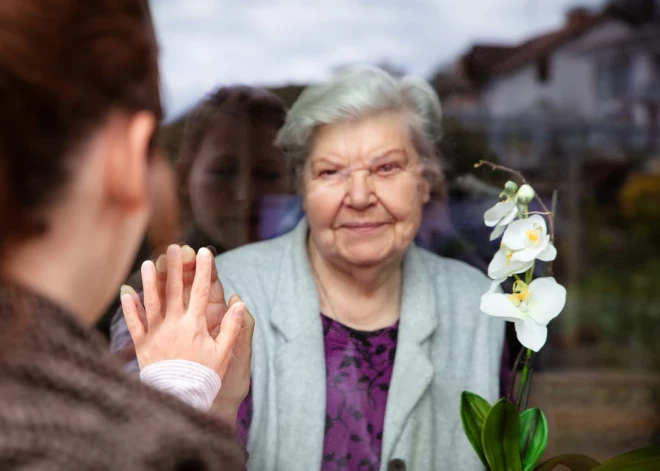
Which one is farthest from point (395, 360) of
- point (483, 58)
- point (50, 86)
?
point (483, 58)

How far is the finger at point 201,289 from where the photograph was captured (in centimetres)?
110

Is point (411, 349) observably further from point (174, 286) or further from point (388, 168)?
point (174, 286)

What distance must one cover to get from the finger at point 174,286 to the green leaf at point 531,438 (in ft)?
2.15

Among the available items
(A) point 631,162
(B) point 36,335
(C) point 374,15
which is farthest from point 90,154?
(A) point 631,162

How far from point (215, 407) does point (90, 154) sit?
19.7 inches

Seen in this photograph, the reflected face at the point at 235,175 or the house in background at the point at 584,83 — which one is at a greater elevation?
the house in background at the point at 584,83

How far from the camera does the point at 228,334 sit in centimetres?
111

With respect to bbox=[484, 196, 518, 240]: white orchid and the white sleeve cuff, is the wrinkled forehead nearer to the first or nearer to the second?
bbox=[484, 196, 518, 240]: white orchid

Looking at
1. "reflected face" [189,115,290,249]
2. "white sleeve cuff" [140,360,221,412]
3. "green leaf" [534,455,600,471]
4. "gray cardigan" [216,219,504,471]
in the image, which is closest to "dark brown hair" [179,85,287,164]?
"reflected face" [189,115,290,249]

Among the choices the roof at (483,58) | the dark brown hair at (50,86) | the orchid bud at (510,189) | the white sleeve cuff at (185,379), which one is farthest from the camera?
the roof at (483,58)

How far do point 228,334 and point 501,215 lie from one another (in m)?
0.58

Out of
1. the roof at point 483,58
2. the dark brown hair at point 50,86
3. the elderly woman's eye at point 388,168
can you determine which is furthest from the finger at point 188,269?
the roof at point 483,58

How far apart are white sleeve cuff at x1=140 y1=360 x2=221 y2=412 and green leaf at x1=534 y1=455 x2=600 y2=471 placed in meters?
0.67

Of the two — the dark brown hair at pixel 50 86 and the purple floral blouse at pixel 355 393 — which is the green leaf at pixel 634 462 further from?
the dark brown hair at pixel 50 86
